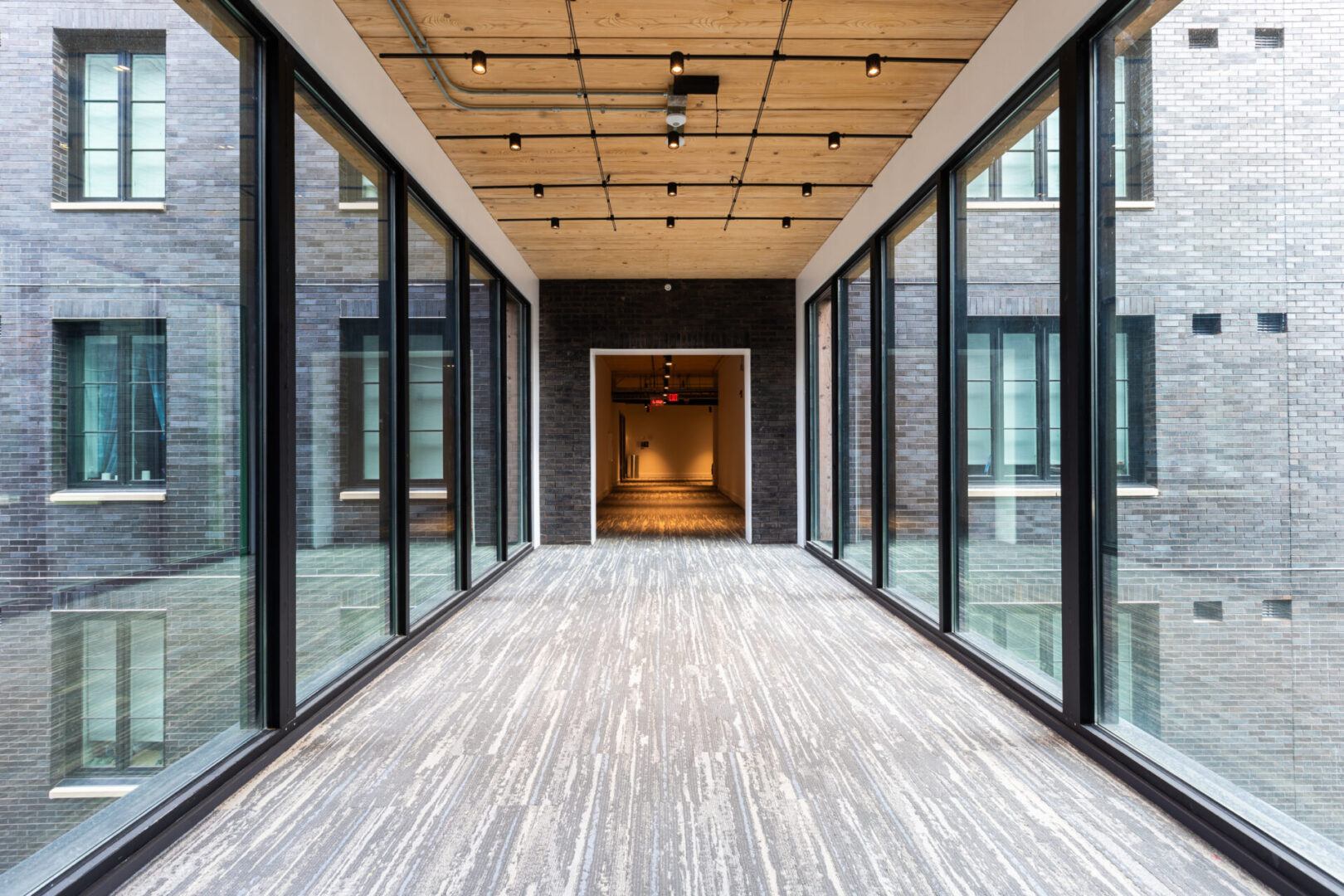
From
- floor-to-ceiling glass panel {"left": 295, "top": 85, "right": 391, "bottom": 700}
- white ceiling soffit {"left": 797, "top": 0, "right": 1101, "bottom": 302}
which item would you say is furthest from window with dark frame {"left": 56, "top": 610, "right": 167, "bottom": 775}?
white ceiling soffit {"left": 797, "top": 0, "right": 1101, "bottom": 302}

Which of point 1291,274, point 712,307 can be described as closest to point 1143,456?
point 1291,274

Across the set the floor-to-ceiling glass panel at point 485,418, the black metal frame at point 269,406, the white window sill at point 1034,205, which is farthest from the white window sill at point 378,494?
the white window sill at point 1034,205

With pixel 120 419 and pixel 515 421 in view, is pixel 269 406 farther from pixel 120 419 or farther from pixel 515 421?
pixel 515 421

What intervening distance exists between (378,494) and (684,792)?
7.16 feet

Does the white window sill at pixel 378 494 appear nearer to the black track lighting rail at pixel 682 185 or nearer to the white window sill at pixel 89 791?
the white window sill at pixel 89 791

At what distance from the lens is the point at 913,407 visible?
180 inches

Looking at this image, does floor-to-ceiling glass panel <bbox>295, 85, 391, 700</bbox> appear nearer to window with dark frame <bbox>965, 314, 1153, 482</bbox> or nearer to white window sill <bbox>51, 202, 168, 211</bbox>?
white window sill <bbox>51, 202, 168, 211</bbox>

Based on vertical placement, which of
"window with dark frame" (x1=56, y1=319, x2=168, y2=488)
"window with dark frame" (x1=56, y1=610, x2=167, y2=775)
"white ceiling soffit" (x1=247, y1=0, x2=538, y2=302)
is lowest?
"window with dark frame" (x1=56, y1=610, x2=167, y2=775)

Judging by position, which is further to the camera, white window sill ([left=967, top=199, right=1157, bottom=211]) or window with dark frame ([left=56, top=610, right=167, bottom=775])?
white window sill ([left=967, top=199, right=1157, bottom=211])

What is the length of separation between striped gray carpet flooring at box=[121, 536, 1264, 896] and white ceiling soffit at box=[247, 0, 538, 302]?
2684 mm

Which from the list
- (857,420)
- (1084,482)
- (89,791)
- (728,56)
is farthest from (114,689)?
(857,420)

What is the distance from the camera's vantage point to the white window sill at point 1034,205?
8.20 ft

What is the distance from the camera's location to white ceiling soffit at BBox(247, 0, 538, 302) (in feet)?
9.56

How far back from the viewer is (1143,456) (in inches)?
98.0
